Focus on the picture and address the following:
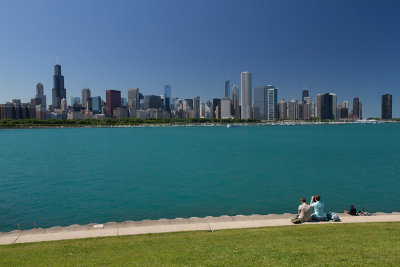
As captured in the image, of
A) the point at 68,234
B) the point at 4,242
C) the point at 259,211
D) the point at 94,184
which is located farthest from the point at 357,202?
the point at 94,184

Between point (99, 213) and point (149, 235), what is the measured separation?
12.4 meters

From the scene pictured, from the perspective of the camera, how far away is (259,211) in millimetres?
24156

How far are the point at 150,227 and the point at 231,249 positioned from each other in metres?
5.57

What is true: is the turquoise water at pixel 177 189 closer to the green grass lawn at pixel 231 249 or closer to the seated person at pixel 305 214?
the seated person at pixel 305 214

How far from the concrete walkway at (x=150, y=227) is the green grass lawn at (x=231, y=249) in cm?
86

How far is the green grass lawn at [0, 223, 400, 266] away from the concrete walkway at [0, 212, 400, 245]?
0.86 m

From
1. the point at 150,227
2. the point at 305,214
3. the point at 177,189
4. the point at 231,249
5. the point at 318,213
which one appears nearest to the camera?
the point at 231,249

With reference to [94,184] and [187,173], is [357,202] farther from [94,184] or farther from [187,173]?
[94,184]

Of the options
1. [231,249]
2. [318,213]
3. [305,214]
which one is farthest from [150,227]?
Answer: [318,213]

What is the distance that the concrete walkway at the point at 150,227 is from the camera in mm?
13750

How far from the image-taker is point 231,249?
432 inches

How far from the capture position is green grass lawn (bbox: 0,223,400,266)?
9.66 metres

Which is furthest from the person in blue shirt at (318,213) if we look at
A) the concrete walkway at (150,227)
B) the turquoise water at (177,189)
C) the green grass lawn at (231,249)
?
the turquoise water at (177,189)

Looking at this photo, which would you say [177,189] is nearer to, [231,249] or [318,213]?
[318,213]
